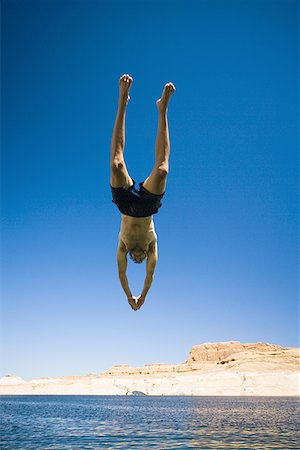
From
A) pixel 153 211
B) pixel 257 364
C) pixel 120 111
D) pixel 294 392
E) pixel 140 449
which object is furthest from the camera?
pixel 257 364

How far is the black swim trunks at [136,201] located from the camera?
39.5ft

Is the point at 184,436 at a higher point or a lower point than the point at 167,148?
lower

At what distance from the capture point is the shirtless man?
11164 mm

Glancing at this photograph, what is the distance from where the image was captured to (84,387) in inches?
5960

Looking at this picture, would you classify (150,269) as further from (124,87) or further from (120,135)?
(124,87)

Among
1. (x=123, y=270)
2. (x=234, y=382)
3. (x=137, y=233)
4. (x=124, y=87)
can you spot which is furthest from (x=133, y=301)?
(x=234, y=382)

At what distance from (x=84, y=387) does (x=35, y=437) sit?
392ft

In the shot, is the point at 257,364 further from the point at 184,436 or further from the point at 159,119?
the point at 159,119

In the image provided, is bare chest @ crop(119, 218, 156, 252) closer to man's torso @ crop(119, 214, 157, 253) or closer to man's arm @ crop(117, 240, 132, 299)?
man's torso @ crop(119, 214, 157, 253)

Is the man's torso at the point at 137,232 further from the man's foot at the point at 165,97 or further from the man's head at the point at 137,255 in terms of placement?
the man's foot at the point at 165,97

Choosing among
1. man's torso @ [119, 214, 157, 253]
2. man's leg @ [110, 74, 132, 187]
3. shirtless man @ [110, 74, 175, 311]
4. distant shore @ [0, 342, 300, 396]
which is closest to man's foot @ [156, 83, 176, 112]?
shirtless man @ [110, 74, 175, 311]

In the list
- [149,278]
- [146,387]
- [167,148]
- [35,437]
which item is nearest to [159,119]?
[167,148]

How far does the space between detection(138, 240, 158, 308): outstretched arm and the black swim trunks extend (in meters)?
1.75

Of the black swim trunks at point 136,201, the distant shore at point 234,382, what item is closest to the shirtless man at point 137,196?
the black swim trunks at point 136,201
